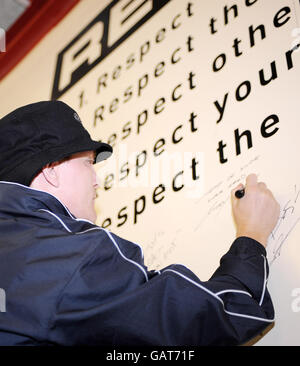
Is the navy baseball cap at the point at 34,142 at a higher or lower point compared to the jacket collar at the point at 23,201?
higher

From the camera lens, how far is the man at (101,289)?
2.28ft

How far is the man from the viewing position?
696mm

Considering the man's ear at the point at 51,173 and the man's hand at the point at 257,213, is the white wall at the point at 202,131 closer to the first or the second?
the man's hand at the point at 257,213

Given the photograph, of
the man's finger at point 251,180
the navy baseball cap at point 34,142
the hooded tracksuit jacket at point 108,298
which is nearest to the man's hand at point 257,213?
the man's finger at point 251,180

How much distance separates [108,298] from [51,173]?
1.16 ft

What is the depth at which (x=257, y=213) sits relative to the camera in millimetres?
926

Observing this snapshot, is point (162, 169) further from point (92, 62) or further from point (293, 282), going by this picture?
point (92, 62)

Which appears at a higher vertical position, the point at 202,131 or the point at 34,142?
the point at 202,131

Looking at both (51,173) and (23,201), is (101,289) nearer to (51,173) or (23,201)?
(23,201)

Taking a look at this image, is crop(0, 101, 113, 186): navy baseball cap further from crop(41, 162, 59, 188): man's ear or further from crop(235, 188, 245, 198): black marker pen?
crop(235, 188, 245, 198): black marker pen

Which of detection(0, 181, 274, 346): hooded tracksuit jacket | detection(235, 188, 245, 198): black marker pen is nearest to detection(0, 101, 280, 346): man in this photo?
detection(0, 181, 274, 346): hooded tracksuit jacket

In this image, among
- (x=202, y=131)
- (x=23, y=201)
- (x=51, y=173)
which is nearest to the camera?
(x=23, y=201)

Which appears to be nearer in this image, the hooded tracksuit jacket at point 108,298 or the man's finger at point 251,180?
the hooded tracksuit jacket at point 108,298

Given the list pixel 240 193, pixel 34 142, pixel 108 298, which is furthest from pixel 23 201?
pixel 240 193
